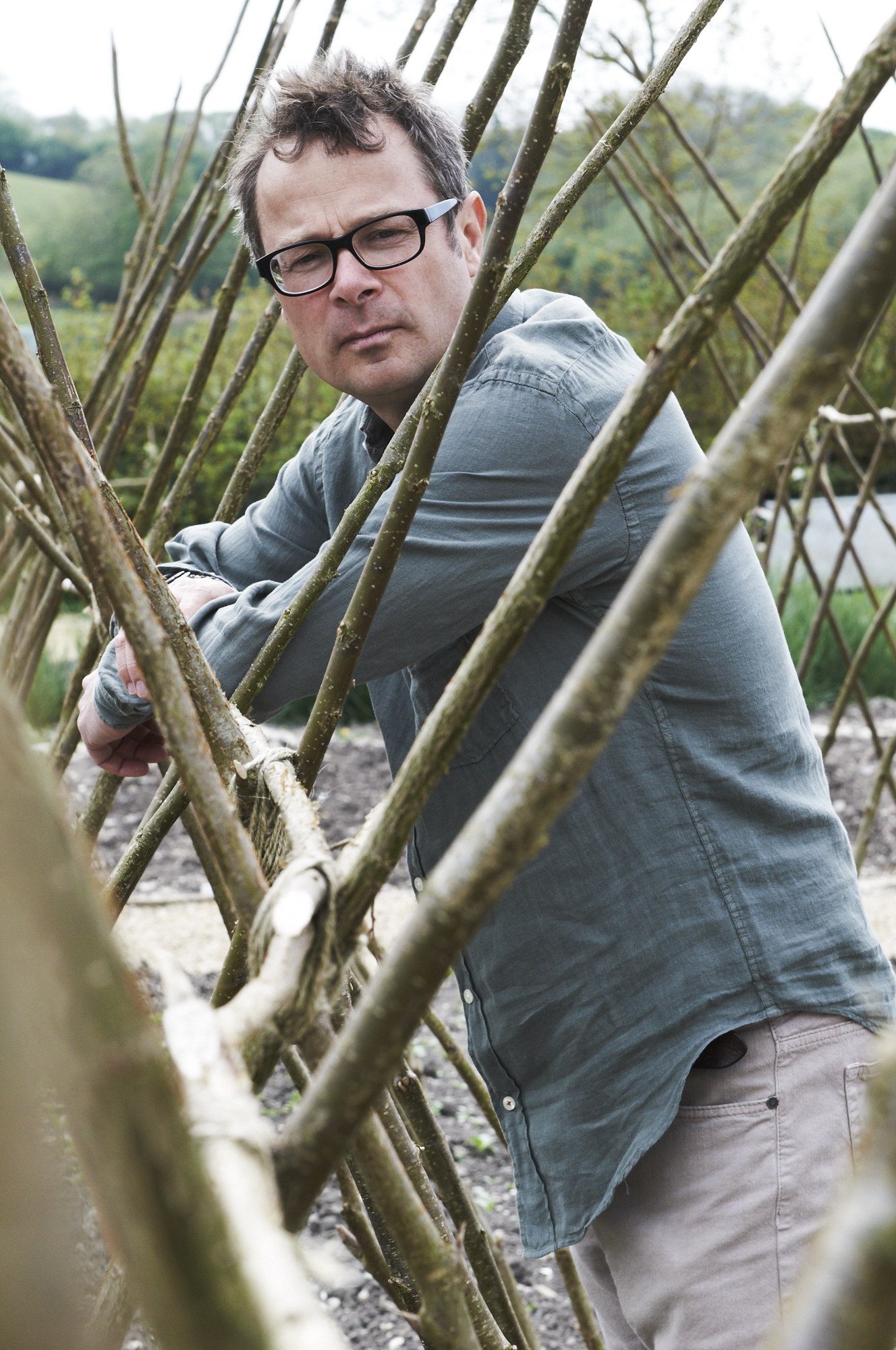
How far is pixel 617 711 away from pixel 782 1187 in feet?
2.89

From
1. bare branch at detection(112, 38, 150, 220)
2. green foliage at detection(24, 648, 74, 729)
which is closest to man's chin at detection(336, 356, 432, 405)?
bare branch at detection(112, 38, 150, 220)

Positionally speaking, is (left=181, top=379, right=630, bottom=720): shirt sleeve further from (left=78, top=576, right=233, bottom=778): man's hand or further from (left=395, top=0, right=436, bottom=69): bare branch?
(left=395, top=0, right=436, bottom=69): bare branch

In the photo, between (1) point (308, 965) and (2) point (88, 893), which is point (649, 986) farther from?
(2) point (88, 893)

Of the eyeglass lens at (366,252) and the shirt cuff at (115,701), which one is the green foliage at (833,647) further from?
the shirt cuff at (115,701)

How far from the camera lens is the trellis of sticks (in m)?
0.27

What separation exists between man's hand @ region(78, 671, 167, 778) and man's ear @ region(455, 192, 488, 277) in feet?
1.94

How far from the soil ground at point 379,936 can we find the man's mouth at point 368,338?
625 mm

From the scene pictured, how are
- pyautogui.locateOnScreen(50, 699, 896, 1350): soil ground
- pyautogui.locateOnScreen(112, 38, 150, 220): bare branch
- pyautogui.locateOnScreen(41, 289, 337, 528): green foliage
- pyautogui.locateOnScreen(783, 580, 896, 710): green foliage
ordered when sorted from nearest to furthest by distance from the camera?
pyautogui.locateOnScreen(112, 38, 150, 220): bare branch
pyautogui.locateOnScreen(50, 699, 896, 1350): soil ground
pyautogui.locateOnScreen(783, 580, 896, 710): green foliage
pyautogui.locateOnScreen(41, 289, 337, 528): green foliage

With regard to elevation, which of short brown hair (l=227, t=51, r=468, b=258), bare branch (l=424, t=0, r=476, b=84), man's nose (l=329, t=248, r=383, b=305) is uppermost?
bare branch (l=424, t=0, r=476, b=84)

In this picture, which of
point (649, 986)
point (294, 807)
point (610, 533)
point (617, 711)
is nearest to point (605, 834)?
point (649, 986)

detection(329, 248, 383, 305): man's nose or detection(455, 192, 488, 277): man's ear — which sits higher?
detection(455, 192, 488, 277): man's ear

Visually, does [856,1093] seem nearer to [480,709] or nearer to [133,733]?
[480,709]

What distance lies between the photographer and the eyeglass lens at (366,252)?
1.09m

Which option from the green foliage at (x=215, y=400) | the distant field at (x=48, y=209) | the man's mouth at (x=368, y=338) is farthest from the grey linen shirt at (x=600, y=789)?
the distant field at (x=48, y=209)
